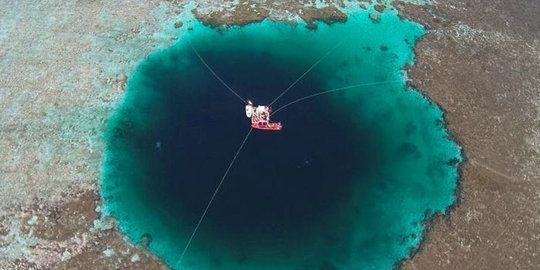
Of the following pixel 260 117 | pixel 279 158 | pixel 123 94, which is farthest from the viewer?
pixel 123 94

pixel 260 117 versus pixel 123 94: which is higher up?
pixel 260 117

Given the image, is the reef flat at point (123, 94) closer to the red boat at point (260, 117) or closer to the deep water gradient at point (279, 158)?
the deep water gradient at point (279, 158)

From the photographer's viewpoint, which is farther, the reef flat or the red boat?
the red boat

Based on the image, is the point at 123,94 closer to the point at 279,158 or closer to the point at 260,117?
the point at 260,117

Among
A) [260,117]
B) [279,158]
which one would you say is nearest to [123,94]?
[260,117]

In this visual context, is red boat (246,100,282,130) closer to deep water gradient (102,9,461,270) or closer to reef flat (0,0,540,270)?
deep water gradient (102,9,461,270)

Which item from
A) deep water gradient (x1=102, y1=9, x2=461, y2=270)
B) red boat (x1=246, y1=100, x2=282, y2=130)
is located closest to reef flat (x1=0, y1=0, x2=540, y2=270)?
deep water gradient (x1=102, y1=9, x2=461, y2=270)

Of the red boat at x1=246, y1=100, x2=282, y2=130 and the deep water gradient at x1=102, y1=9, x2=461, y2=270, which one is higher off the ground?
the red boat at x1=246, y1=100, x2=282, y2=130
